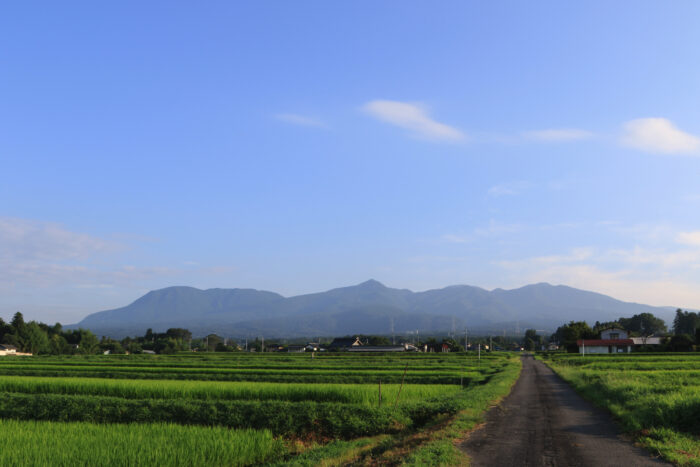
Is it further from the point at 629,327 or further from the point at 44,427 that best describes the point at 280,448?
the point at 629,327

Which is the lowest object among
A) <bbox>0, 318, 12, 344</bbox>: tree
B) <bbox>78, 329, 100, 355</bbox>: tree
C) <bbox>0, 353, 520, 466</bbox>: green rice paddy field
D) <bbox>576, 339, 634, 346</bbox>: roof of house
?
<bbox>78, 329, 100, 355</bbox>: tree

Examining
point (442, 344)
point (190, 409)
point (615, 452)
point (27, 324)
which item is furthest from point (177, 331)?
point (615, 452)

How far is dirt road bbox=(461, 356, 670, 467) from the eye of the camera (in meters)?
11.8

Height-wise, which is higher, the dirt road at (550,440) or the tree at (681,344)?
the dirt road at (550,440)

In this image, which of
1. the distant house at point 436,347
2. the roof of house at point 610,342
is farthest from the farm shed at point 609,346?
the distant house at point 436,347

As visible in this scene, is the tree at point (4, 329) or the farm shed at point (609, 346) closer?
the farm shed at point (609, 346)

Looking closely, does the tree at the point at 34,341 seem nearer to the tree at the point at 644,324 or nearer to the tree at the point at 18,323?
the tree at the point at 18,323

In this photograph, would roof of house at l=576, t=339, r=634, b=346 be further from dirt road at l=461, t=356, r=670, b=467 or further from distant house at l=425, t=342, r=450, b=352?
dirt road at l=461, t=356, r=670, b=467

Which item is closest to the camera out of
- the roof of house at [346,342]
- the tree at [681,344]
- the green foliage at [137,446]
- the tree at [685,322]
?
the green foliage at [137,446]

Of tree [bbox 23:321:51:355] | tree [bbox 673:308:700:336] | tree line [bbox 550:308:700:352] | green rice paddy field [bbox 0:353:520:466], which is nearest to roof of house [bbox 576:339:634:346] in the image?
tree line [bbox 550:308:700:352]

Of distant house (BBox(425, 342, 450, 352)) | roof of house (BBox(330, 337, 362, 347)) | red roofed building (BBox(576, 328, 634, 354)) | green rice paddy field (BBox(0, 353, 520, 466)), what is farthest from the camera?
roof of house (BBox(330, 337, 362, 347))

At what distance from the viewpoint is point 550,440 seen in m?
14.0

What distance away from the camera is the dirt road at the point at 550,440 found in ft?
38.5

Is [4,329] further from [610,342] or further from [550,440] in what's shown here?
[550,440]
